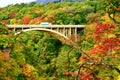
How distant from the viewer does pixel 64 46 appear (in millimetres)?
44438

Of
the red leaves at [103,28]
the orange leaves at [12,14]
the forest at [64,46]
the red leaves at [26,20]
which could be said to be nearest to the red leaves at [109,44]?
the forest at [64,46]

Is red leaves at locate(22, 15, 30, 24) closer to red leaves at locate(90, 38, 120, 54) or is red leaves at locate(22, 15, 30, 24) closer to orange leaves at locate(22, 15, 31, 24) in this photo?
orange leaves at locate(22, 15, 31, 24)

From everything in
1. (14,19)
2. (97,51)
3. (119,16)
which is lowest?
(14,19)

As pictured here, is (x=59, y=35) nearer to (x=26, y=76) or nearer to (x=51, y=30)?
(x=51, y=30)

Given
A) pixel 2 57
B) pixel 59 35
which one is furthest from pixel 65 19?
pixel 2 57

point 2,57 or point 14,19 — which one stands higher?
point 2,57

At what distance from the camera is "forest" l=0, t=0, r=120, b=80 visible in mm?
7934

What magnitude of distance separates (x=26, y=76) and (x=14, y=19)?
4632 centimetres

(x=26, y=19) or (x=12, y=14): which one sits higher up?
(x=26, y=19)

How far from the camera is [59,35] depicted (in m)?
42.6

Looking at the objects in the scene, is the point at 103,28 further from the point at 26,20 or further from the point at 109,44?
the point at 26,20

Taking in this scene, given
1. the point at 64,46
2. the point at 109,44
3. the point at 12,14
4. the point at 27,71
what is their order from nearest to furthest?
1. the point at 109,44
2. the point at 27,71
3. the point at 64,46
4. the point at 12,14

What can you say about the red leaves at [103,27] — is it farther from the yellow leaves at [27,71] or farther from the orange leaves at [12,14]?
the orange leaves at [12,14]

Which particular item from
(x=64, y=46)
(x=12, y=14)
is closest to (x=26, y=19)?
(x=12, y=14)
